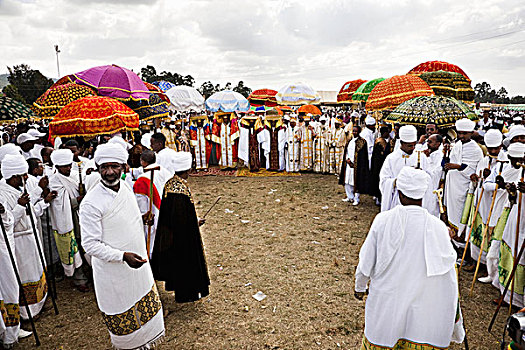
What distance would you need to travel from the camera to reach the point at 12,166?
3.73 metres

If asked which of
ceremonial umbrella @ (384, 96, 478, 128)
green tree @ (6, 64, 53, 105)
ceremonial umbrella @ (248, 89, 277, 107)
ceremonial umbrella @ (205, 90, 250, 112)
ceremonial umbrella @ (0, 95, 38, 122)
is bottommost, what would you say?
ceremonial umbrella @ (384, 96, 478, 128)

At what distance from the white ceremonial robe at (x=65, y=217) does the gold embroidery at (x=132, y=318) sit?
200 cm

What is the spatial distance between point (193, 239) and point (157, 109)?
16.7 ft

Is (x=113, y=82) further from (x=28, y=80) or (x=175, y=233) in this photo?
(x=28, y=80)

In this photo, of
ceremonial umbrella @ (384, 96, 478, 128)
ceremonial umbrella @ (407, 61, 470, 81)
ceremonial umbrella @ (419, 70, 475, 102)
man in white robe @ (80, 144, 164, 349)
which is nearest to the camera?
man in white robe @ (80, 144, 164, 349)

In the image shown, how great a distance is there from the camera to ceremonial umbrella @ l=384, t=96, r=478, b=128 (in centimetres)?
588

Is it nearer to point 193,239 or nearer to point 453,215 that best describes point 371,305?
point 193,239

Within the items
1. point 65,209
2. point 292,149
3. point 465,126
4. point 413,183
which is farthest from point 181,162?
point 292,149

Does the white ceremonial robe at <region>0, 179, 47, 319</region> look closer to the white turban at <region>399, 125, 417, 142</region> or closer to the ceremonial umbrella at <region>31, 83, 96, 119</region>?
the ceremonial umbrella at <region>31, 83, 96, 119</region>

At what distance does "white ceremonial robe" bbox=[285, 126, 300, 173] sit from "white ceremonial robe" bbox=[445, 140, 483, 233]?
22.9 ft

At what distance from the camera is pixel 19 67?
125 feet

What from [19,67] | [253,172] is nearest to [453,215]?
[253,172]

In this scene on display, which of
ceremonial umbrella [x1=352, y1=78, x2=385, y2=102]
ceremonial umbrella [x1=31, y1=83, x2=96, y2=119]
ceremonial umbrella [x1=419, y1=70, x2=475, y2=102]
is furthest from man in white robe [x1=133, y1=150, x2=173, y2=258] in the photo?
ceremonial umbrella [x1=352, y1=78, x2=385, y2=102]

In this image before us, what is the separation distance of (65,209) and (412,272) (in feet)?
14.2
